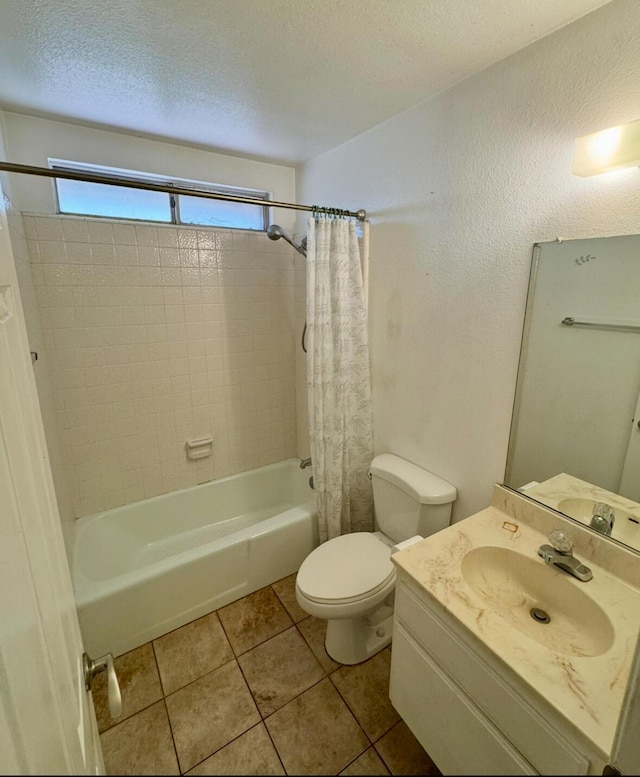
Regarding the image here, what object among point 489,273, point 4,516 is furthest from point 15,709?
point 489,273

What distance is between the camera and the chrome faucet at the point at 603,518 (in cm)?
121

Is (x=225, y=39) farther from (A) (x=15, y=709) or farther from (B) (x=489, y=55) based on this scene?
(A) (x=15, y=709)

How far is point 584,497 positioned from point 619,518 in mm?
110

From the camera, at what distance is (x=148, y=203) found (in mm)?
2189

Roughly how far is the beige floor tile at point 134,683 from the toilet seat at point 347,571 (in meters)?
0.68

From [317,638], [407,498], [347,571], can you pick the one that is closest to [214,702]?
[317,638]

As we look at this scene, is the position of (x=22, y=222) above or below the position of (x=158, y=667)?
above

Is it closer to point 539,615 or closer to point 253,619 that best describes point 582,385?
point 539,615

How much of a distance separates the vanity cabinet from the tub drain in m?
0.30

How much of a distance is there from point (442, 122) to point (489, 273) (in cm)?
66

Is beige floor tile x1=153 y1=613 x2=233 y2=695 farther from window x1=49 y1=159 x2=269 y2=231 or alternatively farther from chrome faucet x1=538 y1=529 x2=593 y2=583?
window x1=49 y1=159 x2=269 y2=231

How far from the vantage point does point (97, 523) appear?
2.16m

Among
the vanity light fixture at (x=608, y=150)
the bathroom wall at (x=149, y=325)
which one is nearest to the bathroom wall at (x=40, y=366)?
the bathroom wall at (x=149, y=325)

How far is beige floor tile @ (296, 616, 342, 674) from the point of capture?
65.0 inches
